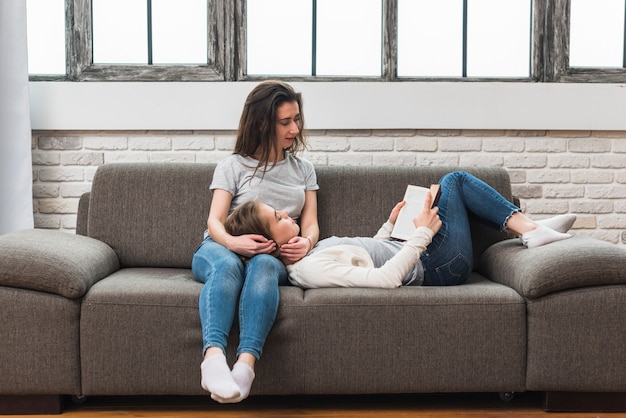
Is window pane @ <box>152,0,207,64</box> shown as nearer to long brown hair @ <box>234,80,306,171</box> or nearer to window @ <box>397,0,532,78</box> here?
long brown hair @ <box>234,80,306,171</box>

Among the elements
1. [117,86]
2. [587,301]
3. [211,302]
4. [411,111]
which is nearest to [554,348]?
[587,301]

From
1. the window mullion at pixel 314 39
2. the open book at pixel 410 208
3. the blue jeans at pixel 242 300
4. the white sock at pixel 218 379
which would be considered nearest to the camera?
the white sock at pixel 218 379

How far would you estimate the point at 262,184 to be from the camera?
8.43 feet

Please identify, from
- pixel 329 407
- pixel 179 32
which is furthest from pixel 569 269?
pixel 179 32

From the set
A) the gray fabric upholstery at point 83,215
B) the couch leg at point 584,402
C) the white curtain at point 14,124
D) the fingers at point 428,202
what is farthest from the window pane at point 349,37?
the couch leg at point 584,402

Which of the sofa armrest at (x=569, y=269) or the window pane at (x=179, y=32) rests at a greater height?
the window pane at (x=179, y=32)

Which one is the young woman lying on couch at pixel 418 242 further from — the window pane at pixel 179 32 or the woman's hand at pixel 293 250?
the window pane at pixel 179 32

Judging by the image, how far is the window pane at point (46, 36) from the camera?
323 cm

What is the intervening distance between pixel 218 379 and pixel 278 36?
189cm

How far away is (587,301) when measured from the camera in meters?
2.10

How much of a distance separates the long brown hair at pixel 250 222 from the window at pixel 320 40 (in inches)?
43.2

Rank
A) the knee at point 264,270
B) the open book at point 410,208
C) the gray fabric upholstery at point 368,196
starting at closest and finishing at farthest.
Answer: the knee at point 264,270 < the open book at point 410,208 < the gray fabric upholstery at point 368,196

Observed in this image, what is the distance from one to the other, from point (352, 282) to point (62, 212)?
5.27ft

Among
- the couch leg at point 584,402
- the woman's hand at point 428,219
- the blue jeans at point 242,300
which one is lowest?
the couch leg at point 584,402
